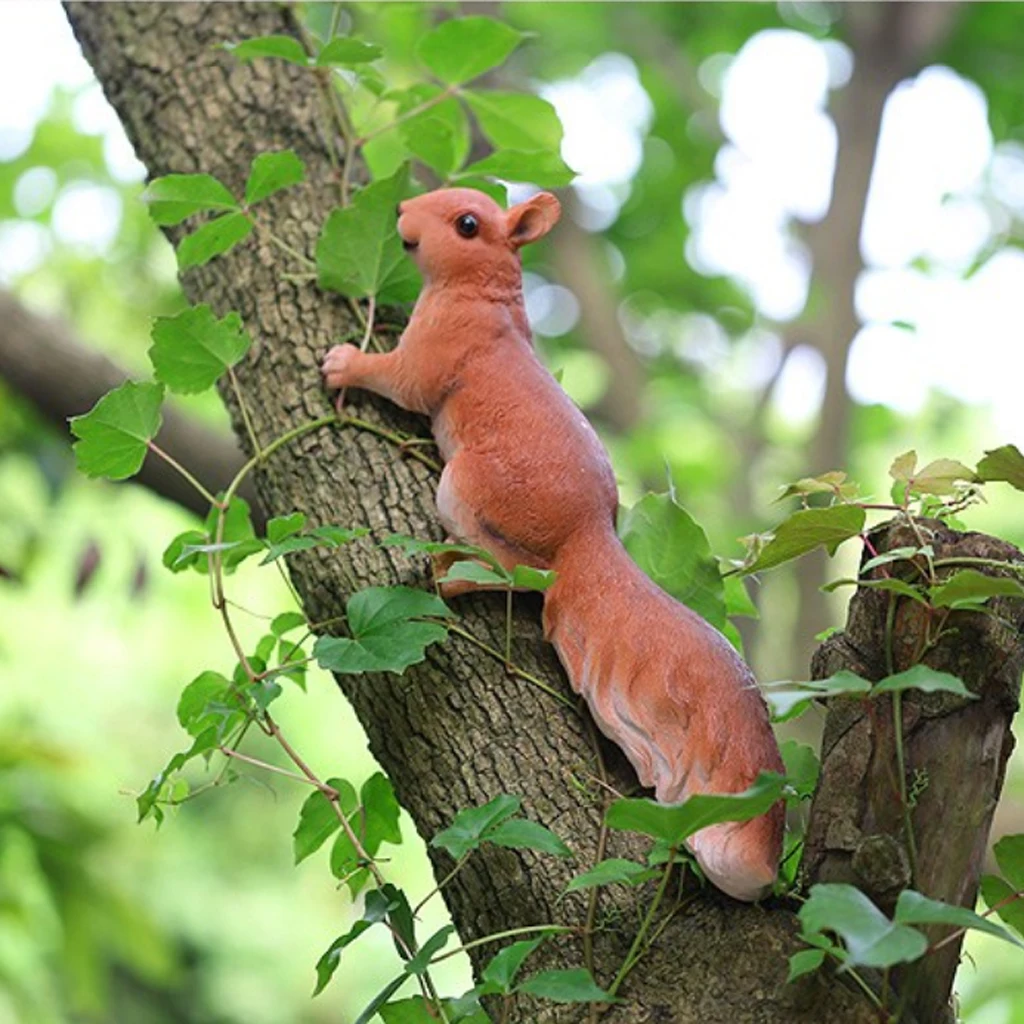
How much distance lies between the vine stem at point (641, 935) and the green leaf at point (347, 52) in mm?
614

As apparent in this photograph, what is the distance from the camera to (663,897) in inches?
31.3

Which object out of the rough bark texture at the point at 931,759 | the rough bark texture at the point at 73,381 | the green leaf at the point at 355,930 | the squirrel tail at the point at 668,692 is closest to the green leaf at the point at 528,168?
the squirrel tail at the point at 668,692

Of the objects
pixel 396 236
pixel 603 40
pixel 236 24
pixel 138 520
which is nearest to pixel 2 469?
pixel 138 520

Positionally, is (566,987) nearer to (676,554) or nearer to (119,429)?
(676,554)

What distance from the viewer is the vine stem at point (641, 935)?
721 millimetres

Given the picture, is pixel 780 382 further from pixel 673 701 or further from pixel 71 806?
pixel 673 701

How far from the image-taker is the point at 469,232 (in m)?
0.94

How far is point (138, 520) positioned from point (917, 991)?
2.73 metres

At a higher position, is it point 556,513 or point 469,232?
point 469,232

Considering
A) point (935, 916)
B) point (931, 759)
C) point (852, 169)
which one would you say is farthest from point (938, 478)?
point (852, 169)

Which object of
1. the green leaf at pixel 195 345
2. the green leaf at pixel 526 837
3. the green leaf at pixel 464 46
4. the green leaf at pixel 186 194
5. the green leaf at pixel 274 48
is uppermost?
the green leaf at pixel 274 48

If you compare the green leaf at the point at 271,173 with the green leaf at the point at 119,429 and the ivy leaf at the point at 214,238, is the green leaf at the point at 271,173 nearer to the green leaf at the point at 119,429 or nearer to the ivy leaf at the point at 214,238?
the ivy leaf at the point at 214,238

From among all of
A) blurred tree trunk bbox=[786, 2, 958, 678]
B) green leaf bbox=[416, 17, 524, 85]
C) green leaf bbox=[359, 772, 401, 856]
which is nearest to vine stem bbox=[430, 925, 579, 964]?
green leaf bbox=[359, 772, 401, 856]

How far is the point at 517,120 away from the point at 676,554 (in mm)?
441
